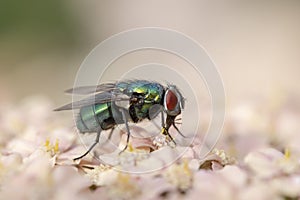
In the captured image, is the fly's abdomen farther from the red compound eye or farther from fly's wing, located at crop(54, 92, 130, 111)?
the red compound eye

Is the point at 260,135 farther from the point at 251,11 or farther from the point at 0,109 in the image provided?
the point at 251,11

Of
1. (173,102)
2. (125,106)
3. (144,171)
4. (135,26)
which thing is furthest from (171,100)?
(135,26)

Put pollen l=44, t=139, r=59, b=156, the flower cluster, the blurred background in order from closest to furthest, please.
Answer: the flower cluster → pollen l=44, t=139, r=59, b=156 → the blurred background

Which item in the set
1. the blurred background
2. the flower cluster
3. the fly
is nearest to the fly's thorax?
the fly

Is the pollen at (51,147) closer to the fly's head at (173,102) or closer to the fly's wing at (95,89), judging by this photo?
the fly's wing at (95,89)

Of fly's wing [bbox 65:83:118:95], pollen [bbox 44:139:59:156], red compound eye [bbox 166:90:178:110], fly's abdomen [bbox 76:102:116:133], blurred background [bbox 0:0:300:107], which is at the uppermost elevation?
blurred background [bbox 0:0:300:107]

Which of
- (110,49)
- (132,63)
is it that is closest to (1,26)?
(132,63)
